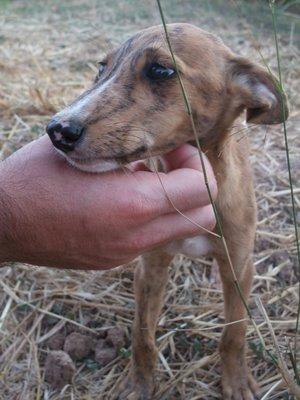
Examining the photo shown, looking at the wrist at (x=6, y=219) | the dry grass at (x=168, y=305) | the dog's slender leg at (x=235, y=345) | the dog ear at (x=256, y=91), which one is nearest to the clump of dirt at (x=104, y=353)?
the dry grass at (x=168, y=305)

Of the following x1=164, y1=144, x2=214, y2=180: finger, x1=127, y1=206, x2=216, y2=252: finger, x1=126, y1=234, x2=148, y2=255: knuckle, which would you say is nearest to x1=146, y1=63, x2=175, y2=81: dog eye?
x1=164, y1=144, x2=214, y2=180: finger

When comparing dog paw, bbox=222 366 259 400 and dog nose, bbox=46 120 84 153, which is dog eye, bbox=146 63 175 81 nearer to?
dog nose, bbox=46 120 84 153

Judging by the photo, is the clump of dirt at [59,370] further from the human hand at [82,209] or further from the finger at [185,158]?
the finger at [185,158]

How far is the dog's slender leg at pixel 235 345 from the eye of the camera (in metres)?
2.87

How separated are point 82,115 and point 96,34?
6178mm

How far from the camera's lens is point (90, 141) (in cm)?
194

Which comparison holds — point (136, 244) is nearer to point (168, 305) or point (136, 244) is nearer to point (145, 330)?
point (145, 330)

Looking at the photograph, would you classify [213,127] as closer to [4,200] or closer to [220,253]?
[220,253]

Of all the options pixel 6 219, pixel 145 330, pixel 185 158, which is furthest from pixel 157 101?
pixel 145 330

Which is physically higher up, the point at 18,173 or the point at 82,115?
the point at 82,115

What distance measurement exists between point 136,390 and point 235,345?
1.96 ft

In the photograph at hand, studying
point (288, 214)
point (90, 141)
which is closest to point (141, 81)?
point (90, 141)

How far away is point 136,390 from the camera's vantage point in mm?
3031

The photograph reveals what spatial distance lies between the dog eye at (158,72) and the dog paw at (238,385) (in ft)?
5.43
